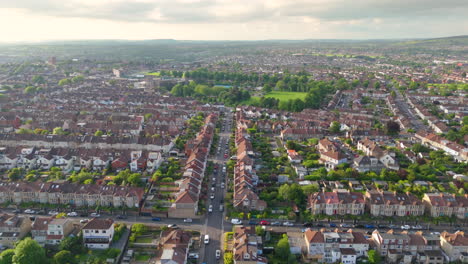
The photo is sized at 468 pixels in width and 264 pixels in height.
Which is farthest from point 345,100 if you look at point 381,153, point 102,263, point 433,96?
point 102,263

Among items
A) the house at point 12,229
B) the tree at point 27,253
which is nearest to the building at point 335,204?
the tree at point 27,253

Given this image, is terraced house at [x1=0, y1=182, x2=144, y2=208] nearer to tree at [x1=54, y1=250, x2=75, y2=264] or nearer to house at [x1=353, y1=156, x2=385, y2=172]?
tree at [x1=54, y1=250, x2=75, y2=264]

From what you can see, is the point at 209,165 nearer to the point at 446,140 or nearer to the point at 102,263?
the point at 102,263

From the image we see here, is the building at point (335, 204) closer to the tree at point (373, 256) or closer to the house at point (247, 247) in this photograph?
the tree at point (373, 256)

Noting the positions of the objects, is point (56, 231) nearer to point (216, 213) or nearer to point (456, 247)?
point (216, 213)

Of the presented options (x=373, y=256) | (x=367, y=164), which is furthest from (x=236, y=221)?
(x=367, y=164)

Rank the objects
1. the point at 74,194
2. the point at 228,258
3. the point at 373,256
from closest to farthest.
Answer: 1. the point at 228,258
2. the point at 373,256
3. the point at 74,194
